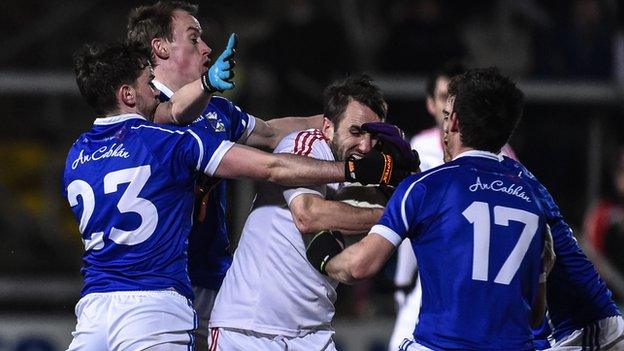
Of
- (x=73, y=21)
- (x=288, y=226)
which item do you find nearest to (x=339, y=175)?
(x=288, y=226)

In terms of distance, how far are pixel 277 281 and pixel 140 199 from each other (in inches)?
28.8

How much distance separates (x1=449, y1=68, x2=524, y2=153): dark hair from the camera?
4957 mm

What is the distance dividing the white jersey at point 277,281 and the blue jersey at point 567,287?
98 cm

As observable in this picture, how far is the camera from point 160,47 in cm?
605

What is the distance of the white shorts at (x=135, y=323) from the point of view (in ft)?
17.0

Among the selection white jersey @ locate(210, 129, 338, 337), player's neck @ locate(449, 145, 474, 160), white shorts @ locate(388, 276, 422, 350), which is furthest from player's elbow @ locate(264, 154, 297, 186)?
white shorts @ locate(388, 276, 422, 350)

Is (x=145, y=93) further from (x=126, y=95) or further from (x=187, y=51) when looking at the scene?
(x=187, y=51)

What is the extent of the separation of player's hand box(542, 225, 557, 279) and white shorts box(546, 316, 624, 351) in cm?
63

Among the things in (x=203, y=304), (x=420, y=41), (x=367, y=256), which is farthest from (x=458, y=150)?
(x=420, y=41)

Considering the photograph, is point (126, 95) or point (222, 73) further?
point (126, 95)

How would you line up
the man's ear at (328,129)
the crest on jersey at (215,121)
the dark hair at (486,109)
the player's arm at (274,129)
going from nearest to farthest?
the dark hair at (486,109), the man's ear at (328,129), the crest on jersey at (215,121), the player's arm at (274,129)

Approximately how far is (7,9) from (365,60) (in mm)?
3543

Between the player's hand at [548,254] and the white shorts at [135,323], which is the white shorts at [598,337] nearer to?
the player's hand at [548,254]

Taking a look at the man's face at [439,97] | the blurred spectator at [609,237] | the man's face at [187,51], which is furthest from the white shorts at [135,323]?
the blurred spectator at [609,237]
